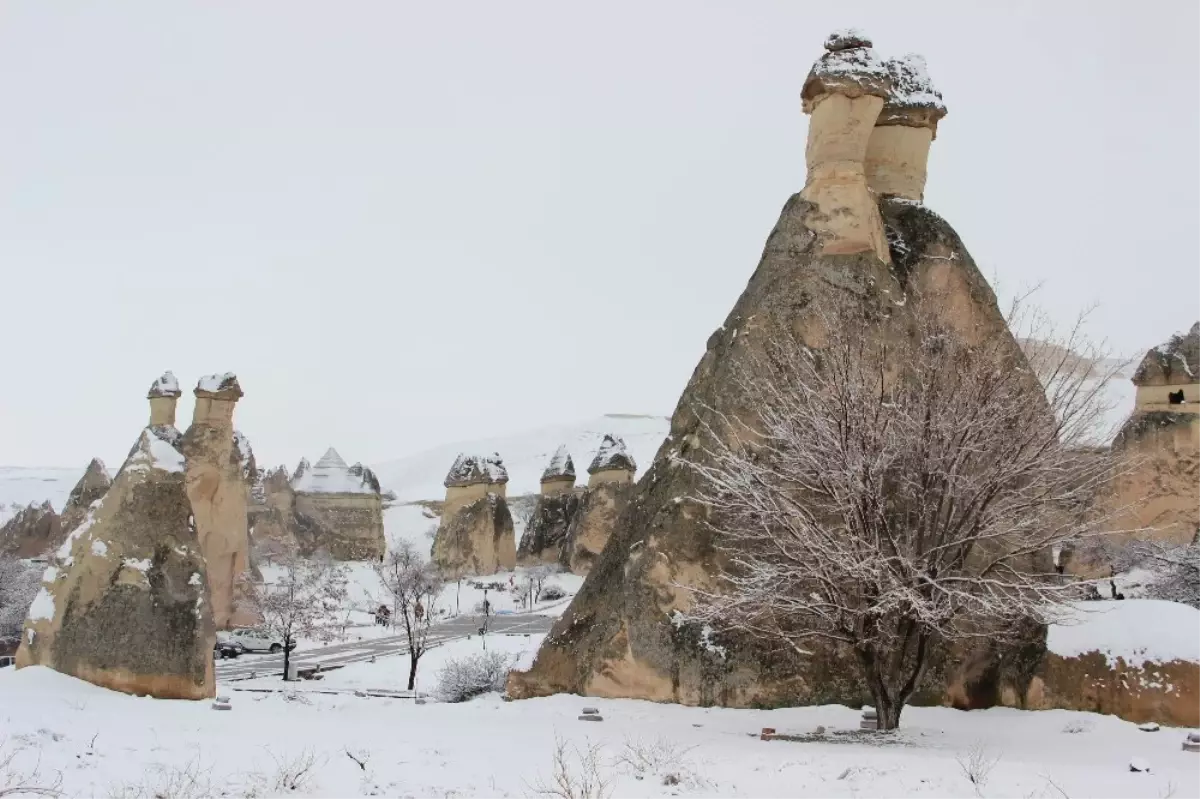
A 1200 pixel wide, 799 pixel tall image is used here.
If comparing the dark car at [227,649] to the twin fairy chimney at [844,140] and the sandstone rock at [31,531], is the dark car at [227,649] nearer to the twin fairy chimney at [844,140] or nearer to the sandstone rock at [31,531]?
the twin fairy chimney at [844,140]

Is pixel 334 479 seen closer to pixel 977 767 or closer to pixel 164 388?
pixel 164 388

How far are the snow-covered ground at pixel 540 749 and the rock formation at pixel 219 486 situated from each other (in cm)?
1387

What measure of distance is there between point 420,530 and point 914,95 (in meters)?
51.9

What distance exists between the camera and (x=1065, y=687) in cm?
1014

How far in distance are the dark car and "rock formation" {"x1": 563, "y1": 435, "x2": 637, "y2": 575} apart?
16.8 meters

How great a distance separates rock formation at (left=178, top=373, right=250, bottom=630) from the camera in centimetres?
2480

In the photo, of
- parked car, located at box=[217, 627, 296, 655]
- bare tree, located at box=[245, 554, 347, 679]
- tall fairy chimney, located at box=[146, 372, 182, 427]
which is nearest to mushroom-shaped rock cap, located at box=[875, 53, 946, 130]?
tall fairy chimney, located at box=[146, 372, 182, 427]

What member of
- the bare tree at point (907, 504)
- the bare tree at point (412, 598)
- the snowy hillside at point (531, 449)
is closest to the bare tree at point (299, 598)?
the bare tree at point (412, 598)

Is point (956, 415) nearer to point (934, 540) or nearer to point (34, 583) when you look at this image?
point (934, 540)

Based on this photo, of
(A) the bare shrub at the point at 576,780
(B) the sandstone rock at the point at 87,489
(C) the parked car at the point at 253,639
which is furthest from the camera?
(B) the sandstone rock at the point at 87,489

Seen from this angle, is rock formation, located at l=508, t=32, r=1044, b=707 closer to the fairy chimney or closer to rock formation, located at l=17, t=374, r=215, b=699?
rock formation, located at l=17, t=374, r=215, b=699

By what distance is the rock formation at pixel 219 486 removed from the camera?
24797 millimetres

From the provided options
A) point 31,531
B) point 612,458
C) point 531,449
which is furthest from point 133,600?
point 531,449

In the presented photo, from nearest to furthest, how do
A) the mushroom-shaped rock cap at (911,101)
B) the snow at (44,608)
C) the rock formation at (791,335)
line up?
the rock formation at (791,335) < the snow at (44,608) < the mushroom-shaped rock cap at (911,101)
